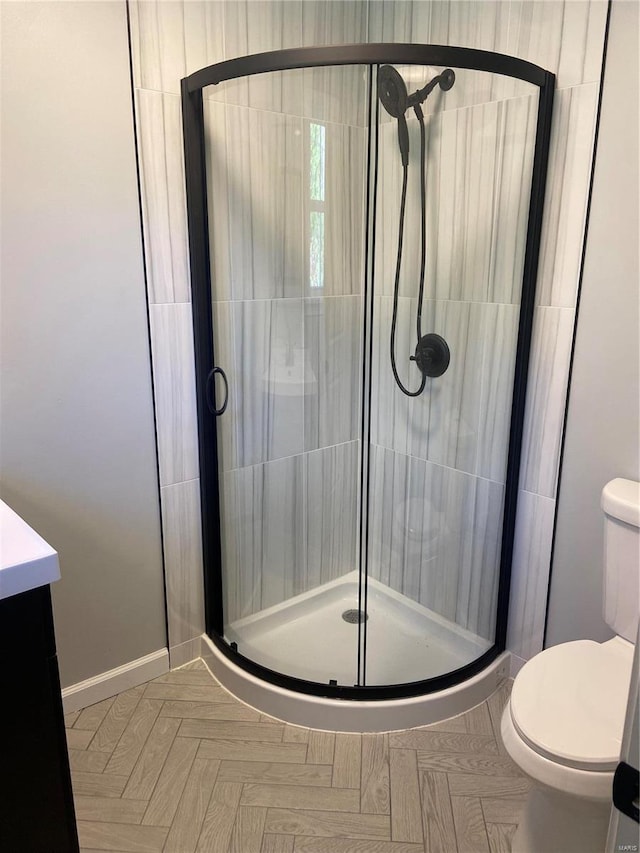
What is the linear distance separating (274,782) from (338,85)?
203cm

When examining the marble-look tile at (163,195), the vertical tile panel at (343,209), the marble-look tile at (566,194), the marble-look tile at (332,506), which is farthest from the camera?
the marble-look tile at (332,506)

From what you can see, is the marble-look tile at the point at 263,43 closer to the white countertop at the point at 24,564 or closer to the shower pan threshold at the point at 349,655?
the white countertop at the point at 24,564

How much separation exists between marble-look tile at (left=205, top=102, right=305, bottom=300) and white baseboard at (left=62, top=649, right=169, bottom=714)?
4.30 feet

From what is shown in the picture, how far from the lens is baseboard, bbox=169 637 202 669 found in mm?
2314

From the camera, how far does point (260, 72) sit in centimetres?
174

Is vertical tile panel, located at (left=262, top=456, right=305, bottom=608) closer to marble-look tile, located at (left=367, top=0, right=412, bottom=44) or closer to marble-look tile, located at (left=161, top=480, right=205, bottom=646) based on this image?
marble-look tile, located at (left=161, top=480, right=205, bottom=646)

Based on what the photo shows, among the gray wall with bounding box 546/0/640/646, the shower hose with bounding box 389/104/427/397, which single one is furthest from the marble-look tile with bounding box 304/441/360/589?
the gray wall with bounding box 546/0/640/646

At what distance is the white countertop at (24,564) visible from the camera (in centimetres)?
111

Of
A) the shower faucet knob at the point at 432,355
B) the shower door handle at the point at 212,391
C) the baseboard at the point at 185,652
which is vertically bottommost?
the baseboard at the point at 185,652

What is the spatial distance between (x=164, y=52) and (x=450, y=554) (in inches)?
74.8

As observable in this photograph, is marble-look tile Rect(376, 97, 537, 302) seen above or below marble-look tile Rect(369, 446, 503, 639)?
above

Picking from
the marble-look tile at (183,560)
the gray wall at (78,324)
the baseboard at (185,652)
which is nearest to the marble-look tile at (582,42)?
the gray wall at (78,324)

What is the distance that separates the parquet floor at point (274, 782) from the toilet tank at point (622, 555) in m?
0.56

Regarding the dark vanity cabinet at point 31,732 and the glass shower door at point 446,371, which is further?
the glass shower door at point 446,371
